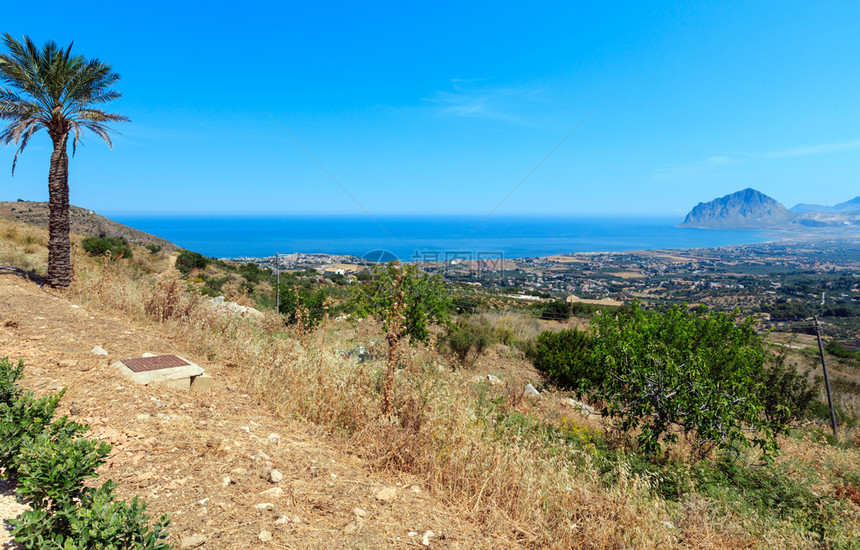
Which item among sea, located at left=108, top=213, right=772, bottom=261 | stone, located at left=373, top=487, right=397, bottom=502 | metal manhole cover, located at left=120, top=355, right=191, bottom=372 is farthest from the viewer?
sea, located at left=108, top=213, right=772, bottom=261

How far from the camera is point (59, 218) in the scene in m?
8.72

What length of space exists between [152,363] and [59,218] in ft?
22.8

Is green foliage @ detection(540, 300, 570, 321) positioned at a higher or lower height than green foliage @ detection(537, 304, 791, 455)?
lower

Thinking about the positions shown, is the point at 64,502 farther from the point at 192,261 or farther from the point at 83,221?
the point at 83,221

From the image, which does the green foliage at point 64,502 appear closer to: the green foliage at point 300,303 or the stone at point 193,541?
the stone at point 193,541

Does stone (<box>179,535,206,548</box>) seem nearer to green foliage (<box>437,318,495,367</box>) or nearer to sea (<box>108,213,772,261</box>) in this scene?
green foliage (<box>437,318,495,367</box>)

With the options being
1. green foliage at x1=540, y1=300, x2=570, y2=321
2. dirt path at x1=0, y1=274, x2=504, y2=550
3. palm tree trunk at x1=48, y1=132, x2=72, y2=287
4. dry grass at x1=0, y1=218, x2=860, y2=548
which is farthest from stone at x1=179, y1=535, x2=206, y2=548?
green foliage at x1=540, y1=300, x2=570, y2=321

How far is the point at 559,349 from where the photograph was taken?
30.7 feet

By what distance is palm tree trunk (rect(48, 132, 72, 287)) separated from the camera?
861 centimetres

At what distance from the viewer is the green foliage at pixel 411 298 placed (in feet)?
27.2

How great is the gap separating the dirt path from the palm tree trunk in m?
5.17

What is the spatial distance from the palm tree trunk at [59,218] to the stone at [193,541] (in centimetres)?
939

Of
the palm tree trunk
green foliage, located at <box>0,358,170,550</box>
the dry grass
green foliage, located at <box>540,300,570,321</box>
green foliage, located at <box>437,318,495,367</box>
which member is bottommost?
green foliage, located at <box>540,300,570,321</box>

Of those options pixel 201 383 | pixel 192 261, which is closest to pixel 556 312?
pixel 201 383
